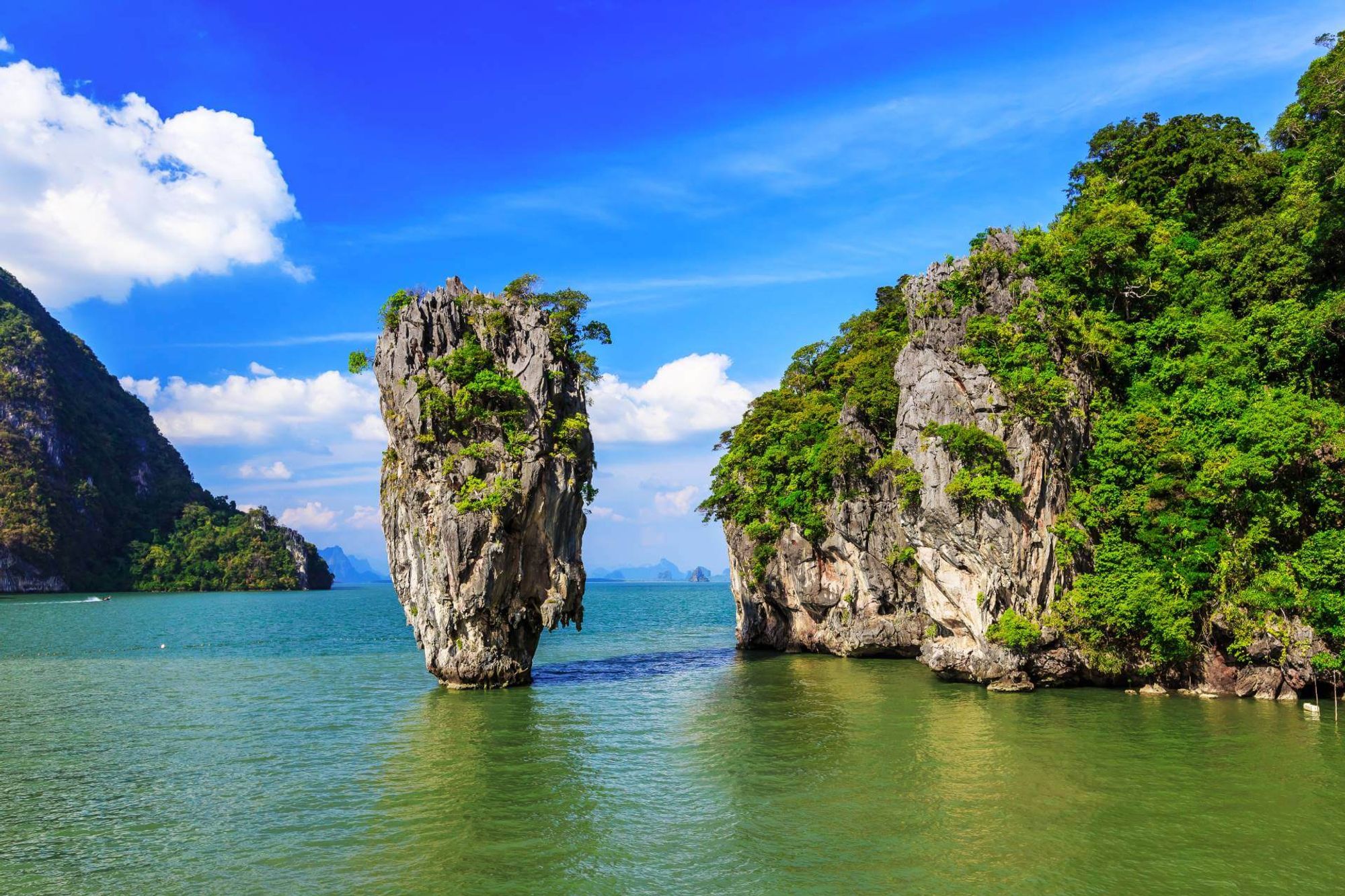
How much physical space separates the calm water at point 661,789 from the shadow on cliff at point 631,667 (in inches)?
36.3

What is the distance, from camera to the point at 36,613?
74.4 m

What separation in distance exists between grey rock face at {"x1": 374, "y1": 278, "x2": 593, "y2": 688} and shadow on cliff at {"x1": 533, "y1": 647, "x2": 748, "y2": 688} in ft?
8.99

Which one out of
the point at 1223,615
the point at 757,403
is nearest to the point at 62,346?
the point at 757,403

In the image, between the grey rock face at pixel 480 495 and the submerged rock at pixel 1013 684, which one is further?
the grey rock face at pixel 480 495

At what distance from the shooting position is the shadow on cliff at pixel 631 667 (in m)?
35.3

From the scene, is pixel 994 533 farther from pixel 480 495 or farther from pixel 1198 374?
pixel 480 495

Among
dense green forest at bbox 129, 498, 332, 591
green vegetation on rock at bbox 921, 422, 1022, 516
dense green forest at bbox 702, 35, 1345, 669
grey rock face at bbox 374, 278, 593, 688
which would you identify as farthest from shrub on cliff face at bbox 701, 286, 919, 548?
dense green forest at bbox 129, 498, 332, 591

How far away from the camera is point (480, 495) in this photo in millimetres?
30234

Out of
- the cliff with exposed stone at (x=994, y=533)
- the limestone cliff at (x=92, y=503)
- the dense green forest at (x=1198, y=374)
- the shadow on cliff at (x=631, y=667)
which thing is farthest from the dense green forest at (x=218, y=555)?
the dense green forest at (x=1198, y=374)

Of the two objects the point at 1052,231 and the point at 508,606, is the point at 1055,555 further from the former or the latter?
the point at 508,606

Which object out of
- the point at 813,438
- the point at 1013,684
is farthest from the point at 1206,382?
the point at 813,438

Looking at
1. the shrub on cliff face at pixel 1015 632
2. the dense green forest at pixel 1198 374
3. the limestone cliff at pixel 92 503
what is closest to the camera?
the dense green forest at pixel 1198 374

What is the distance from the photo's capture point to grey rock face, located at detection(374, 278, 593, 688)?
30141mm

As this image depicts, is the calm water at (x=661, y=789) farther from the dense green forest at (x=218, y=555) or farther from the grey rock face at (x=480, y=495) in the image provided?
the dense green forest at (x=218, y=555)
